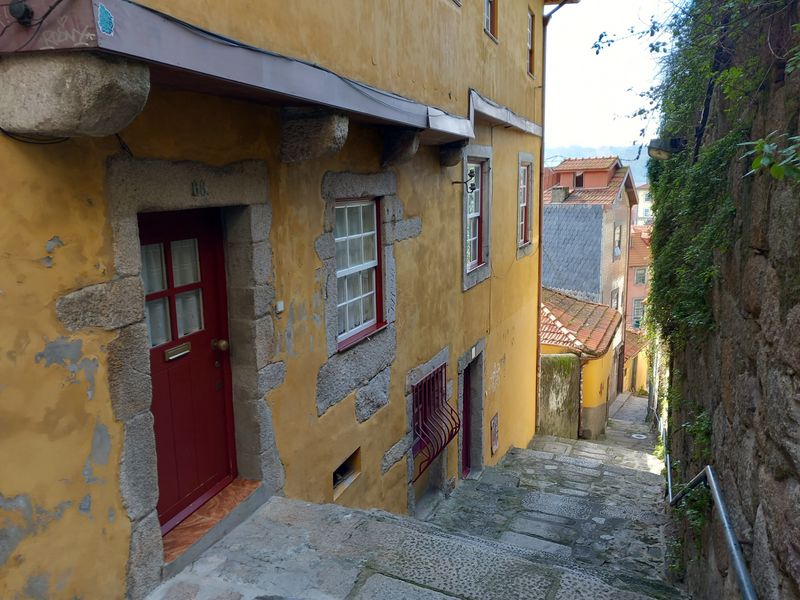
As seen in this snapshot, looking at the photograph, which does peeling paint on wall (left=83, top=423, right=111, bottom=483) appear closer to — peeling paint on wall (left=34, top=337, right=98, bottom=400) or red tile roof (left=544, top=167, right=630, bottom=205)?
peeling paint on wall (left=34, top=337, right=98, bottom=400)

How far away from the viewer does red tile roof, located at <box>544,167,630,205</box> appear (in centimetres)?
2225

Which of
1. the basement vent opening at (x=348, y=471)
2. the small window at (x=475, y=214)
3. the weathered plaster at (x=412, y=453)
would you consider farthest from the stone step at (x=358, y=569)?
the small window at (x=475, y=214)

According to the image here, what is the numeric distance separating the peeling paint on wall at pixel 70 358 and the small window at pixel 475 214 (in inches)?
→ 225

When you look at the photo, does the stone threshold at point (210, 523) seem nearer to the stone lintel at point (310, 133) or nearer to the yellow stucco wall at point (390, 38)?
the stone lintel at point (310, 133)

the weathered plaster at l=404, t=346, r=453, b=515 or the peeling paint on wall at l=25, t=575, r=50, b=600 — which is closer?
the peeling paint on wall at l=25, t=575, r=50, b=600

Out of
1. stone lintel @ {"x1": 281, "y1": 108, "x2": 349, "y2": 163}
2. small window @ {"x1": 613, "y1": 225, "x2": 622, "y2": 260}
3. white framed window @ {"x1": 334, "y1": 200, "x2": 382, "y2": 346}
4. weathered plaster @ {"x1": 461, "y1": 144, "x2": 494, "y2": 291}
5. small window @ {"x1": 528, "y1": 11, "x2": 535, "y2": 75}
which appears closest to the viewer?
stone lintel @ {"x1": 281, "y1": 108, "x2": 349, "y2": 163}

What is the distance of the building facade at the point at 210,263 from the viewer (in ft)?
7.41

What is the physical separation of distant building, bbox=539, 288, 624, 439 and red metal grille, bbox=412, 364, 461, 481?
764cm

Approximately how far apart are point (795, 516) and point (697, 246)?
2.91 meters

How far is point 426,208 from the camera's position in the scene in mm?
6340

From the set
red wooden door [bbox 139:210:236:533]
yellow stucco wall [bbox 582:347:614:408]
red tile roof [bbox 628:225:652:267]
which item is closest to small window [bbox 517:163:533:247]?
yellow stucco wall [bbox 582:347:614:408]

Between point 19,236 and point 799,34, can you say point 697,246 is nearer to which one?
point 799,34

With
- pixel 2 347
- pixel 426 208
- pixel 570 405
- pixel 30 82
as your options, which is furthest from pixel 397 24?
pixel 570 405

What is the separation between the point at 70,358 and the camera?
2492 mm
